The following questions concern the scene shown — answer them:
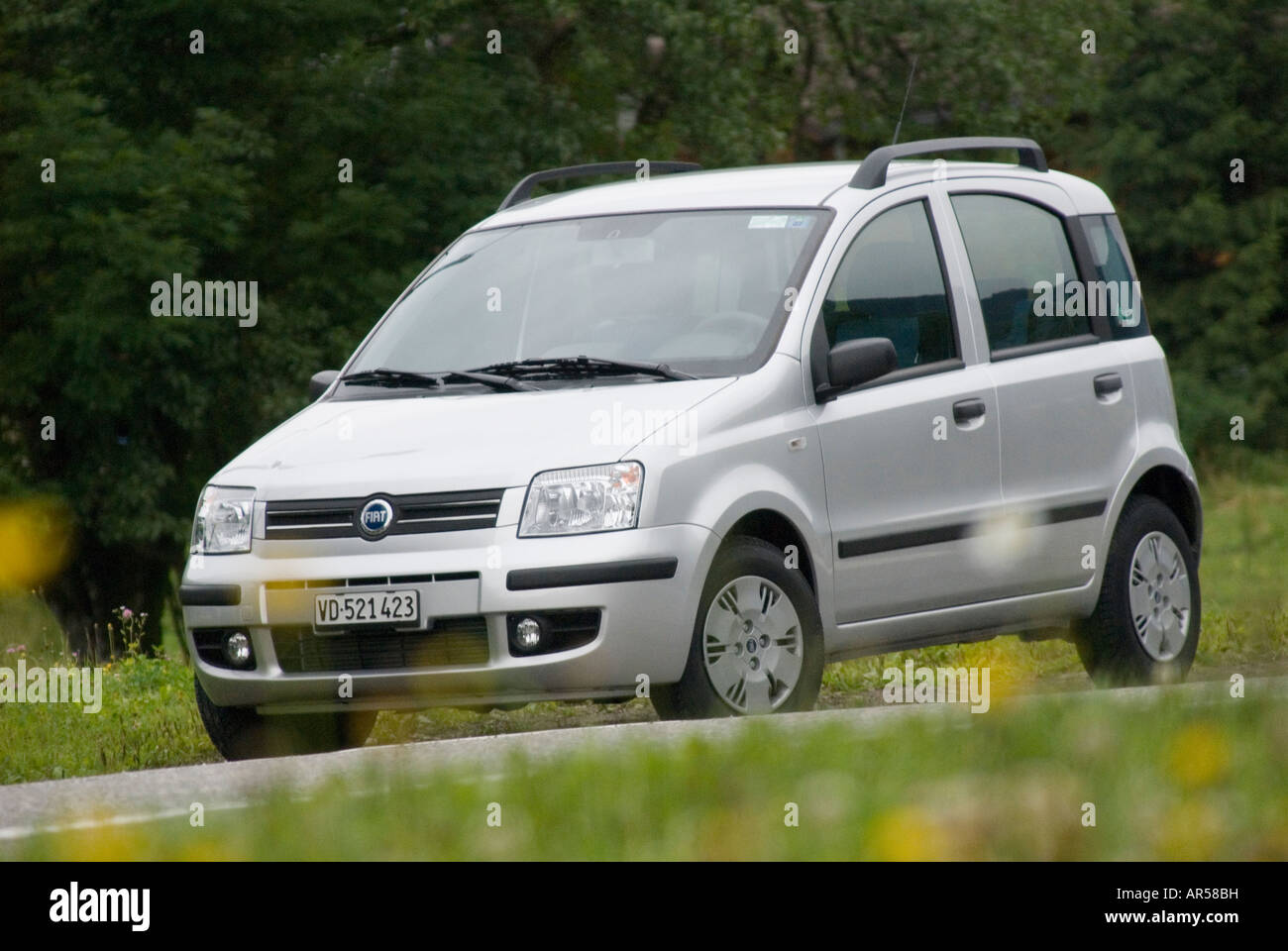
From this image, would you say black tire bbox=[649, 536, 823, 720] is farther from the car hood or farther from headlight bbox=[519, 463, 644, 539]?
the car hood

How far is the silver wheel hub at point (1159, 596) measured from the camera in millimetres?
9164

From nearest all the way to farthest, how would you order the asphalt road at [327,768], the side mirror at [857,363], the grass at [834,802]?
the grass at [834,802] < the asphalt road at [327,768] < the side mirror at [857,363]

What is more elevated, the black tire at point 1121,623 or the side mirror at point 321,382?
the side mirror at point 321,382

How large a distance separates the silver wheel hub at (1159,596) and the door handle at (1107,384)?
619mm

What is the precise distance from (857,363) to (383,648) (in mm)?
1894

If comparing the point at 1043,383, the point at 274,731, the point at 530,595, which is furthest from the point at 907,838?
the point at 1043,383

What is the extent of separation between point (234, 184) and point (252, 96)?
1294 mm

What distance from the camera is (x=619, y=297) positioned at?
26.9 ft

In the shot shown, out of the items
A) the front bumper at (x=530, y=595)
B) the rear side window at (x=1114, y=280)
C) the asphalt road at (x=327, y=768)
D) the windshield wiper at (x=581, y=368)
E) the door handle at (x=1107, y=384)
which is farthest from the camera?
the rear side window at (x=1114, y=280)

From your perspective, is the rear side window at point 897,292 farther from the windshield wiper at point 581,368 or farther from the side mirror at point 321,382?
the side mirror at point 321,382

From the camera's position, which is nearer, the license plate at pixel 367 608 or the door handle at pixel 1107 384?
the license plate at pixel 367 608

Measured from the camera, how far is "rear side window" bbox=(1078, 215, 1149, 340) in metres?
9.38

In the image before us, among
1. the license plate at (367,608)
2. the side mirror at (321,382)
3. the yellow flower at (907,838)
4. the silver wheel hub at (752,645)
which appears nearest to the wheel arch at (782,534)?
the silver wheel hub at (752,645)
